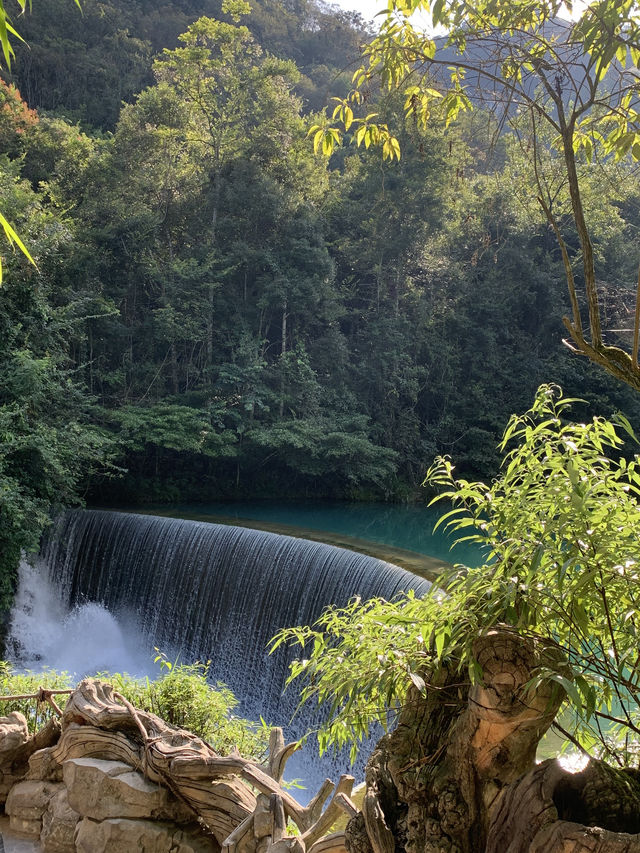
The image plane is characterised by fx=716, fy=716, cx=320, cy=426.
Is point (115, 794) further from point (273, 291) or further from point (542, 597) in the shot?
point (273, 291)

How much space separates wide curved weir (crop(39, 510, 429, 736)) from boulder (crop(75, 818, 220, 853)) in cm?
327

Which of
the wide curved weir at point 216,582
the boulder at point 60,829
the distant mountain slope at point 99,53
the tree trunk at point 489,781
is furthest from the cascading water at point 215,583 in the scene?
the distant mountain slope at point 99,53

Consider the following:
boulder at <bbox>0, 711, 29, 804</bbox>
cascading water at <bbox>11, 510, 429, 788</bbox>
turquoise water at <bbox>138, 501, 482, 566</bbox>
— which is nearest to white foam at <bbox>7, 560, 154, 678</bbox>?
cascading water at <bbox>11, 510, 429, 788</bbox>

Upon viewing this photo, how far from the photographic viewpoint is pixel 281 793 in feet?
6.40

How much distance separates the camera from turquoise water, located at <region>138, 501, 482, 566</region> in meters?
8.39

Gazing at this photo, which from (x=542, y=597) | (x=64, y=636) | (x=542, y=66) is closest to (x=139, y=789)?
(x=542, y=597)

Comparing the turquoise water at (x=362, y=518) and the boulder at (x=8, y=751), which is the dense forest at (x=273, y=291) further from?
the boulder at (x=8, y=751)

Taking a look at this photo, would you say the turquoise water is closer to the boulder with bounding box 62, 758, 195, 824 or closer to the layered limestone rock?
the layered limestone rock

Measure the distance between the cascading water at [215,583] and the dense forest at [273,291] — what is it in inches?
53.2

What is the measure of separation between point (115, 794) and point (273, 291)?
923cm

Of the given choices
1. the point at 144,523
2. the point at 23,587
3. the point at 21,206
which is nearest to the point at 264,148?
the point at 21,206

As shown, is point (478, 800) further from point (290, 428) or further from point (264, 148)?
point (264, 148)

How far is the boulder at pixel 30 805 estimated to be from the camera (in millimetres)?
2676

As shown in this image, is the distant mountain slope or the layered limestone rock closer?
the layered limestone rock
